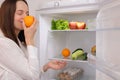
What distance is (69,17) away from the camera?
7.26 feet

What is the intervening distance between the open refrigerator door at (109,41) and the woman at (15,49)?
40 cm

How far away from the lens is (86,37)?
215 cm

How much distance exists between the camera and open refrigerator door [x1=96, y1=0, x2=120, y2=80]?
0.85 metres

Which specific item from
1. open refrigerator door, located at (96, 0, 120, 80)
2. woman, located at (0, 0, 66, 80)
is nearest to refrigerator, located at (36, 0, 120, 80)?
open refrigerator door, located at (96, 0, 120, 80)

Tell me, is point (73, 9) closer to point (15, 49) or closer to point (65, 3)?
point (65, 3)

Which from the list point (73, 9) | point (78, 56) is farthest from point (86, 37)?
point (73, 9)

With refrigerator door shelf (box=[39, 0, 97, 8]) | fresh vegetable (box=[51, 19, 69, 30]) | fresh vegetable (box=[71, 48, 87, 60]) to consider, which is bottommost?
fresh vegetable (box=[71, 48, 87, 60])

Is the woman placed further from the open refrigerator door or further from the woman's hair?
the open refrigerator door

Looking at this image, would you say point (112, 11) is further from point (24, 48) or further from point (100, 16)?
point (24, 48)

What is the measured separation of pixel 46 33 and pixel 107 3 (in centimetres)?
105

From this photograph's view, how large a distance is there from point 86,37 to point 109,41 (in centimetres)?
115

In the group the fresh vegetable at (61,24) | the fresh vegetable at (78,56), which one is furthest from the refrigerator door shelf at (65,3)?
the fresh vegetable at (78,56)

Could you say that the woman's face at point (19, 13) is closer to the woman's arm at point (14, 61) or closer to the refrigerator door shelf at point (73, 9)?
the woman's arm at point (14, 61)

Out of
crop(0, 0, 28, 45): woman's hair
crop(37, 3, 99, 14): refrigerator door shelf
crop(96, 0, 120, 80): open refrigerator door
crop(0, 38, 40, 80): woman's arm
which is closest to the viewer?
crop(96, 0, 120, 80): open refrigerator door
